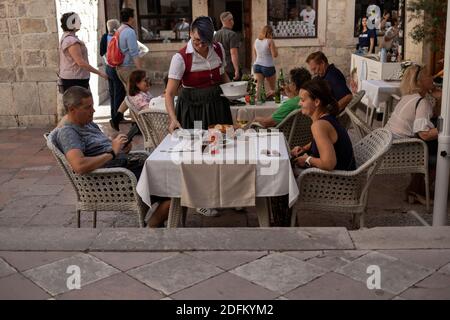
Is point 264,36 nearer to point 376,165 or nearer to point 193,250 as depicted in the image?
point 376,165

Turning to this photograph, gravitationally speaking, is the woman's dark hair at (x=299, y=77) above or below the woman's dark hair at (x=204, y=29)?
below

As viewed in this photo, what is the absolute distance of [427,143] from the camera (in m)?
4.55

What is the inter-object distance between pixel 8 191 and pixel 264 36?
5.28m

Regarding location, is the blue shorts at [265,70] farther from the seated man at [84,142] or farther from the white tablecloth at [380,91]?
the seated man at [84,142]

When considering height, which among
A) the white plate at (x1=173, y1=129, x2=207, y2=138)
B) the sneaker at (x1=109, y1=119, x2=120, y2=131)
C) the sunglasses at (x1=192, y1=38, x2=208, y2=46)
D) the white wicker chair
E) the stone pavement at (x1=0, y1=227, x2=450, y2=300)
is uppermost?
the sunglasses at (x1=192, y1=38, x2=208, y2=46)

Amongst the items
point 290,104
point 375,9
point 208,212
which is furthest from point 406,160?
point 375,9

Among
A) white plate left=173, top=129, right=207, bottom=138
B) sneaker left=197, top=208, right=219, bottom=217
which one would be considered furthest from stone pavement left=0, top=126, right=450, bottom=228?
Result: white plate left=173, top=129, right=207, bottom=138

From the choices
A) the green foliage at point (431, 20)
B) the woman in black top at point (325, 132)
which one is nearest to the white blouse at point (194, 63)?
the woman in black top at point (325, 132)

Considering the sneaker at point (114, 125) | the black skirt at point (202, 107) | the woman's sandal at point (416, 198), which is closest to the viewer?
the black skirt at point (202, 107)

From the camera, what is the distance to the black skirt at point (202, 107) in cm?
439

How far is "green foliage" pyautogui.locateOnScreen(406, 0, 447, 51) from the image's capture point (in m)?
7.11

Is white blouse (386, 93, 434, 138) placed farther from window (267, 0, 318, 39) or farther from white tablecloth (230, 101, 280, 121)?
window (267, 0, 318, 39)

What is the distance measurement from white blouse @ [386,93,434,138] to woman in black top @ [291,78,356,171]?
3.83 feet
